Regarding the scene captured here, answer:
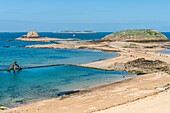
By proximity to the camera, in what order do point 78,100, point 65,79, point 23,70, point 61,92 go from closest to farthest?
point 78,100, point 61,92, point 65,79, point 23,70

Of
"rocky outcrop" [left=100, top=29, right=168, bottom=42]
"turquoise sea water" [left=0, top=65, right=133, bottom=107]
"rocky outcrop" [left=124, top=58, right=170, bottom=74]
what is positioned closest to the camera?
"turquoise sea water" [left=0, top=65, right=133, bottom=107]

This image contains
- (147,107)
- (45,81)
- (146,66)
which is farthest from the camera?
(146,66)

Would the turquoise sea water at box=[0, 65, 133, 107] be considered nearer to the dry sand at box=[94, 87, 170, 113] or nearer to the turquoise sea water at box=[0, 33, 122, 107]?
the turquoise sea water at box=[0, 33, 122, 107]

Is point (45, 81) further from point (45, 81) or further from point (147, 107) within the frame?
point (147, 107)

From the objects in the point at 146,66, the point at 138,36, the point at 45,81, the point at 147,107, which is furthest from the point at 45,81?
the point at 138,36

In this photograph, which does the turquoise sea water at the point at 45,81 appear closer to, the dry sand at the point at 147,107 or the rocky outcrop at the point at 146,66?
the rocky outcrop at the point at 146,66

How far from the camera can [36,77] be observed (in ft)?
143

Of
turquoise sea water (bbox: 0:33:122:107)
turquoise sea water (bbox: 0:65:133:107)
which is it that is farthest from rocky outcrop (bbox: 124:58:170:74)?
turquoise sea water (bbox: 0:33:122:107)

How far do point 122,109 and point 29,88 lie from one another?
16.9 m

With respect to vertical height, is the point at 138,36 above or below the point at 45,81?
above

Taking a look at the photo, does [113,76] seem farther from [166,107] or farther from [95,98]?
[166,107]

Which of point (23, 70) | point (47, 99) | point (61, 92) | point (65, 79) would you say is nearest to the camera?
point (47, 99)

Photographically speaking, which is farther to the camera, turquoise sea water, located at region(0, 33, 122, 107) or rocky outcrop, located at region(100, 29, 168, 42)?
rocky outcrop, located at region(100, 29, 168, 42)

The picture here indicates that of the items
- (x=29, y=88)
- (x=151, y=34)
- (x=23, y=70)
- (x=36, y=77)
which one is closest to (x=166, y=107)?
(x=29, y=88)
